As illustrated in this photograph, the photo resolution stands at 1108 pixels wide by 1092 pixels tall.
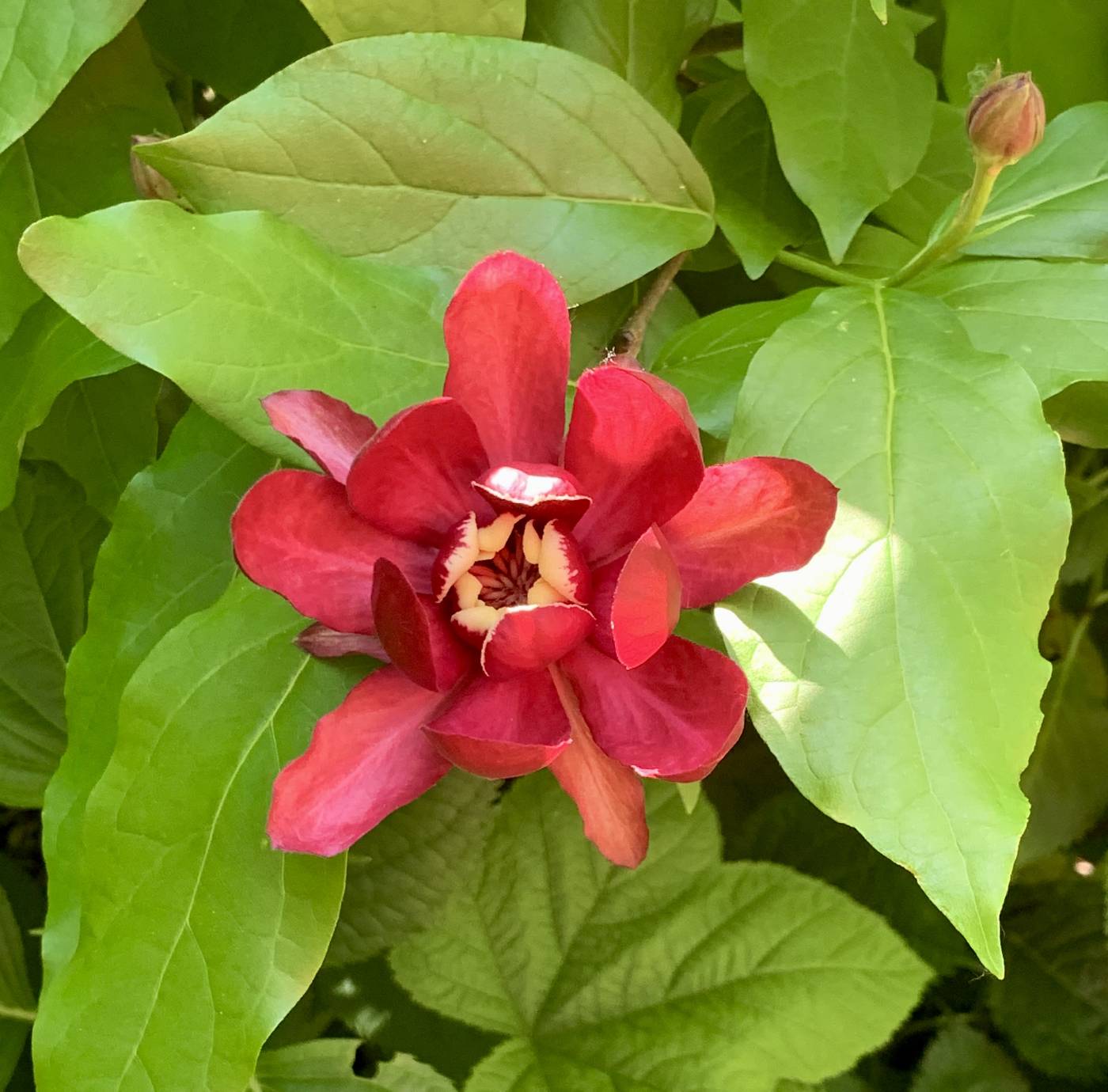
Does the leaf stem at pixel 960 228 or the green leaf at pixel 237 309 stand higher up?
the green leaf at pixel 237 309

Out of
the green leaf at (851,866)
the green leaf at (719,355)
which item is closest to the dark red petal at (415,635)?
the green leaf at (719,355)

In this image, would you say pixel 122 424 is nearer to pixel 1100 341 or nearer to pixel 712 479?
pixel 712 479

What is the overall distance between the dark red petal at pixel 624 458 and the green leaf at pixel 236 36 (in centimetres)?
29

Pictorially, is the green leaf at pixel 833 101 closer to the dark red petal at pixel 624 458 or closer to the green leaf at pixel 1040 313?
the green leaf at pixel 1040 313

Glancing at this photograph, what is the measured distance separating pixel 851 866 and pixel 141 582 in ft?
1.78

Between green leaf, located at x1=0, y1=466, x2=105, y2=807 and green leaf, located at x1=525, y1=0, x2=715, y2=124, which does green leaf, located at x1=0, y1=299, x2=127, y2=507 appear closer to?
green leaf, located at x1=0, y1=466, x2=105, y2=807

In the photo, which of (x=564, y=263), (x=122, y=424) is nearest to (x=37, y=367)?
(x=122, y=424)

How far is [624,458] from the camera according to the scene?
0.32 m

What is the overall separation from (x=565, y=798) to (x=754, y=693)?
370mm

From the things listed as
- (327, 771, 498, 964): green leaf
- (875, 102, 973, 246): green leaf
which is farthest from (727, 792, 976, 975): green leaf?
(875, 102, 973, 246): green leaf

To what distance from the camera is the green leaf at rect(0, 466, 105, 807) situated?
58cm

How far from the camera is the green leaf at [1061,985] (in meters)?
0.76

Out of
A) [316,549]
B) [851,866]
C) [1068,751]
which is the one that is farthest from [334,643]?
[1068,751]

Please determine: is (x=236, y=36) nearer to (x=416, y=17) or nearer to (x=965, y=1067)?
(x=416, y=17)
